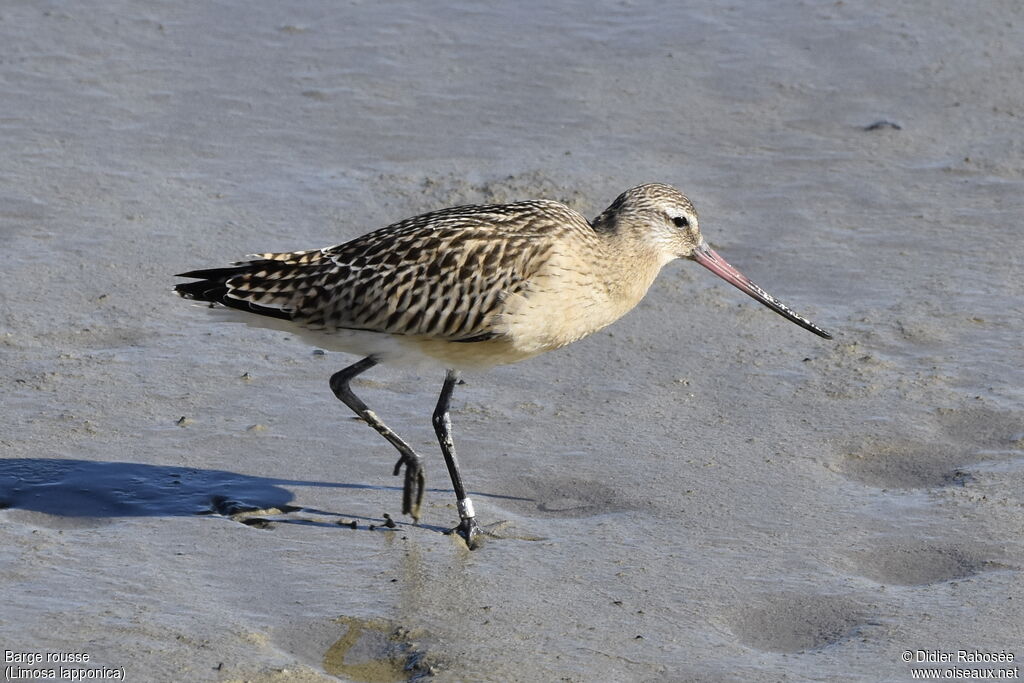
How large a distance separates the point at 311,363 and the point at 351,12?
505 centimetres

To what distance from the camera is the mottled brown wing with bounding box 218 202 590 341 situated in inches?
268

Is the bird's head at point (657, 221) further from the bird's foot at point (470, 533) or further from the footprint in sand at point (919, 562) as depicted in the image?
the footprint in sand at point (919, 562)

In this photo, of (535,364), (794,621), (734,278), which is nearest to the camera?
(794,621)

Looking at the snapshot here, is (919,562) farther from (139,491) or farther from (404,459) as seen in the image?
(139,491)

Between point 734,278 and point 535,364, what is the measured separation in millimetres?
1166

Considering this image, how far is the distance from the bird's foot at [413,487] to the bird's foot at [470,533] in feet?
0.72

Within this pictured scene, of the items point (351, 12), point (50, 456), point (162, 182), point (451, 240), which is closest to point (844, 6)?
point (351, 12)

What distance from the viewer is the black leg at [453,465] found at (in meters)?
6.66

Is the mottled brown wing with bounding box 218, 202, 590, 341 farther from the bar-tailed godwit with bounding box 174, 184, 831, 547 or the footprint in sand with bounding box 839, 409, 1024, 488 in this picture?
the footprint in sand with bounding box 839, 409, 1024, 488

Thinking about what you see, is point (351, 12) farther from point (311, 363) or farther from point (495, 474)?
point (495, 474)

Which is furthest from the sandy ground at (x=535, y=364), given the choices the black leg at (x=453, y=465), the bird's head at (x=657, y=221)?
the bird's head at (x=657, y=221)

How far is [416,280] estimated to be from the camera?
6.84 metres

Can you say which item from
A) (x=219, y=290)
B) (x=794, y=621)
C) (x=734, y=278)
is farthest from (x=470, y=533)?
(x=734, y=278)

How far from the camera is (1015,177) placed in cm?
1031
